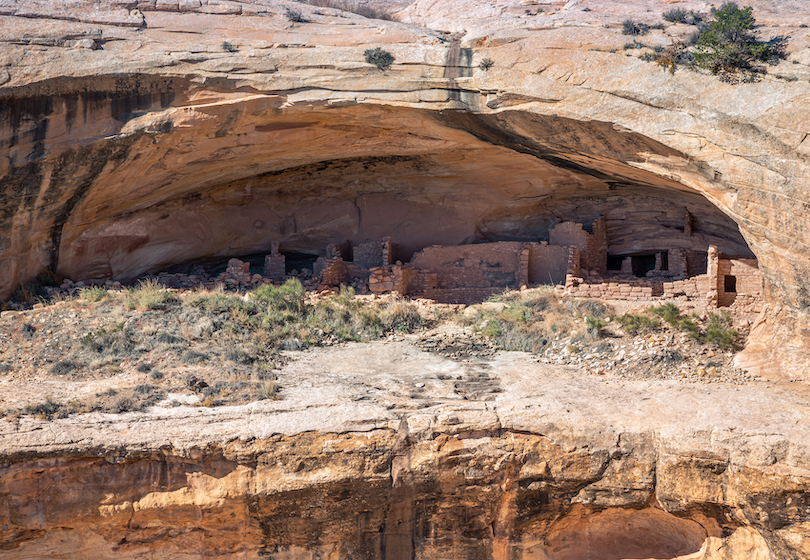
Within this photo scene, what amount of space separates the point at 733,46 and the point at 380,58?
15.2 feet

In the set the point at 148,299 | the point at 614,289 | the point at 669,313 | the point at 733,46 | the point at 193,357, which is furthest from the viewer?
the point at 614,289

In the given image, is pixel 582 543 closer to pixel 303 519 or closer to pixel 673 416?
pixel 673 416

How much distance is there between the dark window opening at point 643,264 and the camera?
1577cm

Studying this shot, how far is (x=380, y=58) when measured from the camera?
10008 millimetres

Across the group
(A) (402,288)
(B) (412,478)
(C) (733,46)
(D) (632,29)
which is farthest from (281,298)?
(C) (733,46)

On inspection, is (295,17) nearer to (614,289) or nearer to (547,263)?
(547,263)

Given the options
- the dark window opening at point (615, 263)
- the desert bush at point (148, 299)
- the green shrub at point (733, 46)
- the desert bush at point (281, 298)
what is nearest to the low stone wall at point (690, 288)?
the dark window opening at point (615, 263)

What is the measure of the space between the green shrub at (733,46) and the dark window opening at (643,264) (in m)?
7.28

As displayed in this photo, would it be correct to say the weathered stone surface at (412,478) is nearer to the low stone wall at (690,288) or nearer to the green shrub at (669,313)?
the green shrub at (669,313)

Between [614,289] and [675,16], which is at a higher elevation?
[675,16]

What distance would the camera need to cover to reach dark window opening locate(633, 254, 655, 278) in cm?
1577

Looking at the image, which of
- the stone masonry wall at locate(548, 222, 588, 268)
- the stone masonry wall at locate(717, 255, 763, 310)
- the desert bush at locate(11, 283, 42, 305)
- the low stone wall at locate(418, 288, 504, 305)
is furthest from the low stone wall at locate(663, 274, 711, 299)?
the desert bush at locate(11, 283, 42, 305)

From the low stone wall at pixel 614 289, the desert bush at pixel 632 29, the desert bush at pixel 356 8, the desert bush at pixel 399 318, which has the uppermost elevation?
the desert bush at pixel 356 8

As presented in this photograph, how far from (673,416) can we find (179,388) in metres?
5.60
